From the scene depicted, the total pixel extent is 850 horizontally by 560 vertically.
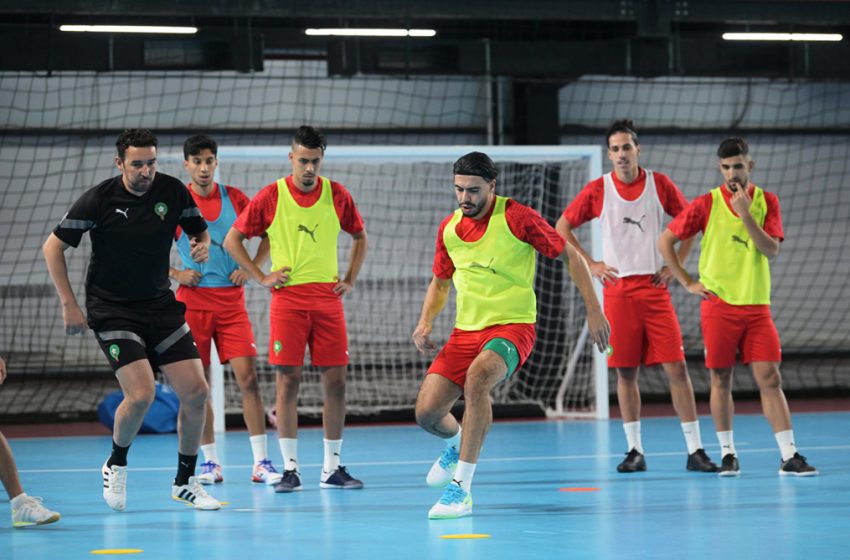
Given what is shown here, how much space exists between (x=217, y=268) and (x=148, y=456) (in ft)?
8.02

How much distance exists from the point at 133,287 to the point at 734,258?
3652 millimetres

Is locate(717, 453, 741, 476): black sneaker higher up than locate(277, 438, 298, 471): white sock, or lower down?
lower down

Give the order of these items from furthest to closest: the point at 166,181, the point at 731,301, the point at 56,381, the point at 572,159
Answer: the point at 56,381
the point at 572,159
the point at 731,301
the point at 166,181

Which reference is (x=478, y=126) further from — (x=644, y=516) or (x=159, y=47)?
(x=644, y=516)

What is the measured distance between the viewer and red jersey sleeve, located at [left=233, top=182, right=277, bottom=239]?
7.23 metres

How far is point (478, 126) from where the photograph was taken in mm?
17281

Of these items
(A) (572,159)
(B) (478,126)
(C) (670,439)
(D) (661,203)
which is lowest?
(C) (670,439)

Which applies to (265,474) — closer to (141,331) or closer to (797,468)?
(141,331)

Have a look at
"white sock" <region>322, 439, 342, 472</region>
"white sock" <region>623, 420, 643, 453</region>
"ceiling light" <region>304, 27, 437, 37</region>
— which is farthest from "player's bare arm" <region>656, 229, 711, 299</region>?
"ceiling light" <region>304, 27, 437, 37</region>

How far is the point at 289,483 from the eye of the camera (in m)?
7.04

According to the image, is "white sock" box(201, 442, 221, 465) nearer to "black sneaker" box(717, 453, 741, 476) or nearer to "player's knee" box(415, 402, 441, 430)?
"player's knee" box(415, 402, 441, 430)

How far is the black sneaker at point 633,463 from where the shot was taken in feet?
25.3

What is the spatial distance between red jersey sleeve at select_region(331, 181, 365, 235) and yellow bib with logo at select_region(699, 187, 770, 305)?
7.12ft

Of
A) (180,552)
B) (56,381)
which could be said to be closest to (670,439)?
(180,552)
